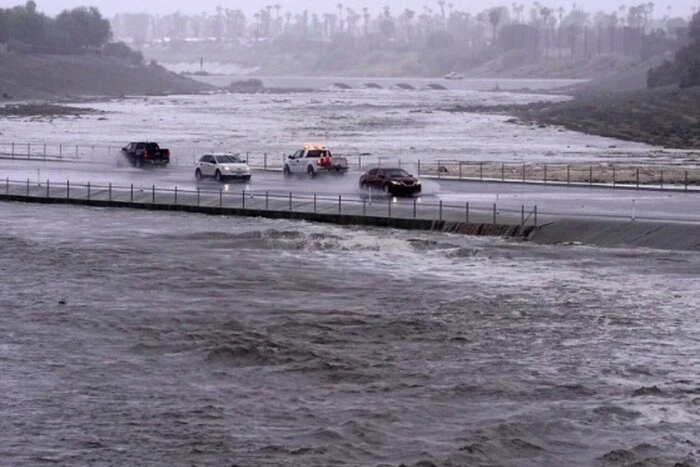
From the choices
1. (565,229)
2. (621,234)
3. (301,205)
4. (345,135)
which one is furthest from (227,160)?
(345,135)

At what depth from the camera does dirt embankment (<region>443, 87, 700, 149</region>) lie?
107 m

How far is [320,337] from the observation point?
1300 inches

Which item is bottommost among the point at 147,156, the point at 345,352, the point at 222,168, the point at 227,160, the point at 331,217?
the point at 345,352

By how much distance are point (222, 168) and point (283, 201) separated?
31.7 ft

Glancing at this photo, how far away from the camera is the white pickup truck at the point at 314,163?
68.1m

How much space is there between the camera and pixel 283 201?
183 feet

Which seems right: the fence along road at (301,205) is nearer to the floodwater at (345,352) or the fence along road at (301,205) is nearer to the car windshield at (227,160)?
the floodwater at (345,352)

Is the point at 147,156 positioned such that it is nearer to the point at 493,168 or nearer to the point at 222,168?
the point at 222,168

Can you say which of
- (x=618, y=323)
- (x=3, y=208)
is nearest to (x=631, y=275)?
(x=618, y=323)

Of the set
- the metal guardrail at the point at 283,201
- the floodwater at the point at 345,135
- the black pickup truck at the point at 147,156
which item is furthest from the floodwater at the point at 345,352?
the floodwater at the point at 345,135

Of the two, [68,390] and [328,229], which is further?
[328,229]

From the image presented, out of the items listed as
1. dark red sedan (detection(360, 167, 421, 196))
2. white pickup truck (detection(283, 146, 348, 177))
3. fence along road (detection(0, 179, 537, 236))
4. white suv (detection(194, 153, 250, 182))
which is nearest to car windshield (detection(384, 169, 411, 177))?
dark red sedan (detection(360, 167, 421, 196))

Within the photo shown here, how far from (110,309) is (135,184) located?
28.3 metres

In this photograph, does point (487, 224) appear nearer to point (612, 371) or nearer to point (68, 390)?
point (612, 371)
